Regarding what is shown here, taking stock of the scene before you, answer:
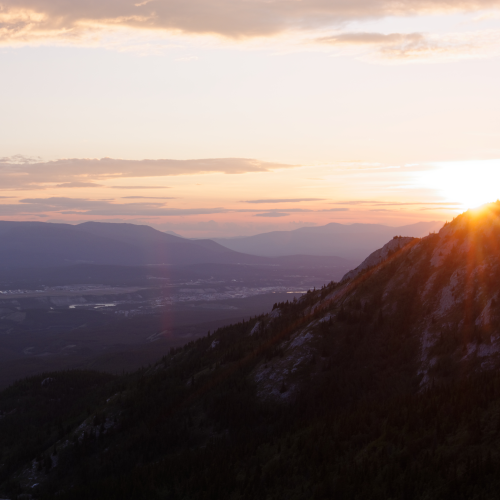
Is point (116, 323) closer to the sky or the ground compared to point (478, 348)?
closer to the ground

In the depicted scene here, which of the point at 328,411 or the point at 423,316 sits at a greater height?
the point at 423,316

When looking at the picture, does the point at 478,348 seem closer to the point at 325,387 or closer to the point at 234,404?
the point at 325,387

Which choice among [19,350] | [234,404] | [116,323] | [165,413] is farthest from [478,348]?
[116,323]

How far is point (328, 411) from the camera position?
29594 millimetres

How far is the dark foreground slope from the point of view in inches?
747

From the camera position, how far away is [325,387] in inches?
1291

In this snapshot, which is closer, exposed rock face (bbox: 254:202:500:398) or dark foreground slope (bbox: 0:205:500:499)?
dark foreground slope (bbox: 0:205:500:499)

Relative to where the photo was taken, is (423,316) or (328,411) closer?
(328,411)

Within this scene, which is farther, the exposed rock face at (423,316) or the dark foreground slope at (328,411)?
the exposed rock face at (423,316)

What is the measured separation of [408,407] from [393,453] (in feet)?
11.9

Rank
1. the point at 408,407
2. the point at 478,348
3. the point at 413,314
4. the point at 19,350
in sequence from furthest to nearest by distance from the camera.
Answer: the point at 19,350, the point at 413,314, the point at 478,348, the point at 408,407

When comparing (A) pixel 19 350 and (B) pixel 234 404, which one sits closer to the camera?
(B) pixel 234 404

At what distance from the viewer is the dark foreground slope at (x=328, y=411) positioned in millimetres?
18984

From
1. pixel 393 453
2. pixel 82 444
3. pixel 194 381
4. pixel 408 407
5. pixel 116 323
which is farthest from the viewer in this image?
pixel 116 323
